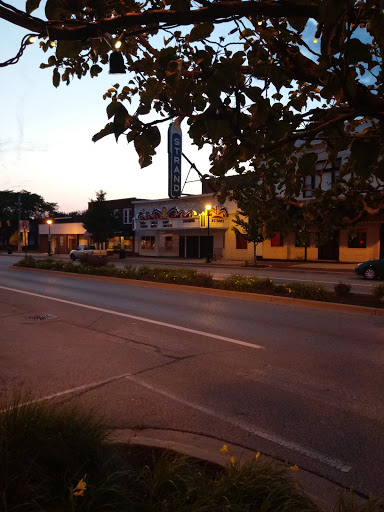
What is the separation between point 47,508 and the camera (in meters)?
2.38

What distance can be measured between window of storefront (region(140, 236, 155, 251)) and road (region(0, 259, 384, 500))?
3446 centimetres

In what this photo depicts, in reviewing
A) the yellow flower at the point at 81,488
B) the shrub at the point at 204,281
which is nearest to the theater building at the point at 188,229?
the shrub at the point at 204,281

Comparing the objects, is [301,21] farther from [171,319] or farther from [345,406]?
[171,319]

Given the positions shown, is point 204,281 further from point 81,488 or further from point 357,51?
point 357,51

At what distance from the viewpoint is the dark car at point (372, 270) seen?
1980cm

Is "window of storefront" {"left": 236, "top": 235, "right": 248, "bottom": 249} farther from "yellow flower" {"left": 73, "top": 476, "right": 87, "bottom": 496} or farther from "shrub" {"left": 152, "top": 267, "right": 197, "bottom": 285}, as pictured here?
"yellow flower" {"left": 73, "top": 476, "right": 87, "bottom": 496}

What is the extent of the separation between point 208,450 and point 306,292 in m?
9.74

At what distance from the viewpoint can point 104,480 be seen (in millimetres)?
2574

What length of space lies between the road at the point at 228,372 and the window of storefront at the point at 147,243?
1357 inches

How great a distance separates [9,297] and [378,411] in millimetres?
11998

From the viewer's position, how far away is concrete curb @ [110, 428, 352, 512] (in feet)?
10.4

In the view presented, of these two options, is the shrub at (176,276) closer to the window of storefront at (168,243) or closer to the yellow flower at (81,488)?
the yellow flower at (81,488)

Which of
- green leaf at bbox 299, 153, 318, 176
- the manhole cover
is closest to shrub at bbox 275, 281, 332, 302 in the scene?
the manhole cover

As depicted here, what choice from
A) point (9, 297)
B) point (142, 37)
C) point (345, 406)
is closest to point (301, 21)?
point (142, 37)
